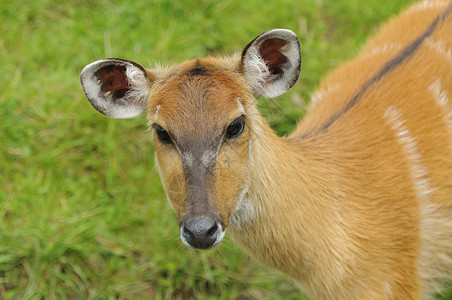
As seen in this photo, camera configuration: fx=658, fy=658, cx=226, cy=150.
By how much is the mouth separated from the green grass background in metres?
1.19

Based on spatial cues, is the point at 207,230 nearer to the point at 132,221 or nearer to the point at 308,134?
the point at 308,134

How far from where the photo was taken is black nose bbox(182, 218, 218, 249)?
108 inches

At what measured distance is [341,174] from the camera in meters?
3.43

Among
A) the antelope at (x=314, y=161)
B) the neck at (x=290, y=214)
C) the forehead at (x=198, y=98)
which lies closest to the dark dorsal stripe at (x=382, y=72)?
the antelope at (x=314, y=161)

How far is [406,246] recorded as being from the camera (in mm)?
3424

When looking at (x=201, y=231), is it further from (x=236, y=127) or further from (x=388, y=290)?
(x=388, y=290)

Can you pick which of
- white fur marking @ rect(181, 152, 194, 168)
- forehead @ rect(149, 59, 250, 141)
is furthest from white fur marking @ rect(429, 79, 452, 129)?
white fur marking @ rect(181, 152, 194, 168)

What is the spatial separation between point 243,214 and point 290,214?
0.78ft

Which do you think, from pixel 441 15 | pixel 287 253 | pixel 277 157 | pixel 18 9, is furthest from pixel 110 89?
pixel 18 9

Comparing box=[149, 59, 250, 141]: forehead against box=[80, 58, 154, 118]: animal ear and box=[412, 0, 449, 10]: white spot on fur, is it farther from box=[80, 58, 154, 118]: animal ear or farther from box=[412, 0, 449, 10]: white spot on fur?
box=[412, 0, 449, 10]: white spot on fur

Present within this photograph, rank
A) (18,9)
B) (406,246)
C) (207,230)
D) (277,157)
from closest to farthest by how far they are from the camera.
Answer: (207,230) < (277,157) < (406,246) < (18,9)

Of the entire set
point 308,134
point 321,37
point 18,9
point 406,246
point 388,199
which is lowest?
point 406,246

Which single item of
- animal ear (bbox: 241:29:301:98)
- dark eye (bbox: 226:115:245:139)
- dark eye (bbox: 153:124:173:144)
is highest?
animal ear (bbox: 241:29:301:98)

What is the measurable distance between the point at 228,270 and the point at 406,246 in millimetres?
1278
